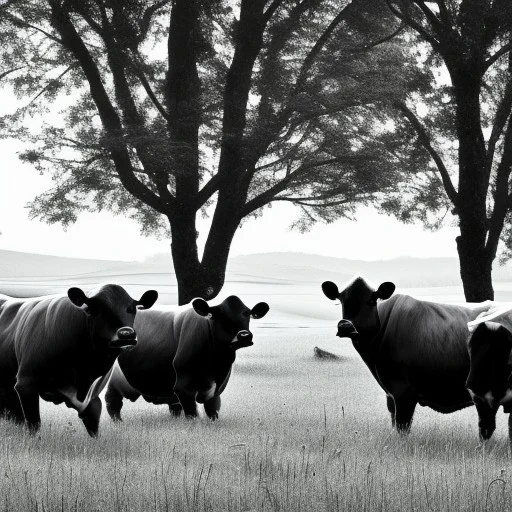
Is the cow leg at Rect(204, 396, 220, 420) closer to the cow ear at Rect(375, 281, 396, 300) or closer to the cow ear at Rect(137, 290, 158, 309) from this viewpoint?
the cow ear at Rect(137, 290, 158, 309)

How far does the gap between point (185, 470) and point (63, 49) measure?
14465 millimetres

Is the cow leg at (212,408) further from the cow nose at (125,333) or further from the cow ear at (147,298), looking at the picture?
the cow nose at (125,333)

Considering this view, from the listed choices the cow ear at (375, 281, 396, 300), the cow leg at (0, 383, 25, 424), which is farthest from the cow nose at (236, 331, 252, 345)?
the cow leg at (0, 383, 25, 424)

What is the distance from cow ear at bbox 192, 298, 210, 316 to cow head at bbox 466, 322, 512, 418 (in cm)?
295

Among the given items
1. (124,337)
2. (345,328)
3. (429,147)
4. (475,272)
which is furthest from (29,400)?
(429,147)

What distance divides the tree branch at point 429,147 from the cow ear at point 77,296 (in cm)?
1277

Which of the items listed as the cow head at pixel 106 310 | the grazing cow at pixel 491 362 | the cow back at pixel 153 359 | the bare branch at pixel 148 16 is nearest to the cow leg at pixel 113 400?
the cow back at pixel 153 359

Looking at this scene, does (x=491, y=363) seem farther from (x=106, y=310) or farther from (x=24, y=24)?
(x=24, y=24)

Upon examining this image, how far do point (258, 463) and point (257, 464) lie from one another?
0.03 m

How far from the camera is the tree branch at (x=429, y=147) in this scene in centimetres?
1889

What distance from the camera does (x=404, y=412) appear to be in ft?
27.5

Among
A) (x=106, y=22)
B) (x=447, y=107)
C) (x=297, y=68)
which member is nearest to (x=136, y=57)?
(x=106, y=22)

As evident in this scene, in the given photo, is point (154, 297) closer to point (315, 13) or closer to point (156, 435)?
point (156, 435)

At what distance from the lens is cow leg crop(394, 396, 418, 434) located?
8.34 metres
